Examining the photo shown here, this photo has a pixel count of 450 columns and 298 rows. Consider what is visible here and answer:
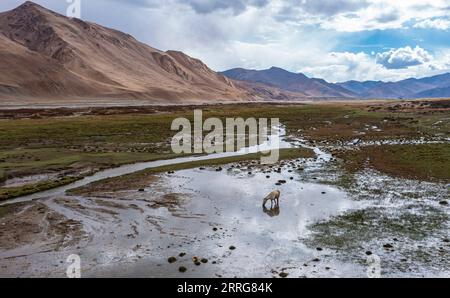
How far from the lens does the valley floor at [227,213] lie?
17531 millimetres

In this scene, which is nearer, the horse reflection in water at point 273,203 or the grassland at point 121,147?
the horse reflection in water at point 273,203

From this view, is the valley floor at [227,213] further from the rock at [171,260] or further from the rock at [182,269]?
the rock at [182,269]

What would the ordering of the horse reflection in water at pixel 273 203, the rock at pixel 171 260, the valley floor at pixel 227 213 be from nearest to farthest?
1. the valley floor at pixel 227 213
2. the rock at pixel 171 260
3. the horse reflection in water at pixel 273 203

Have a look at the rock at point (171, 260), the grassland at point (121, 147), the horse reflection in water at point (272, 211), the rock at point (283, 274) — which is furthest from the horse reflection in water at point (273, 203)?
the grassland at point (121, 147)

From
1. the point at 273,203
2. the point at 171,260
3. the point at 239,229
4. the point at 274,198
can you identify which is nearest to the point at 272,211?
the point at 274,198

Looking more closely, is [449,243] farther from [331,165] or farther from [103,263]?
[331,165]

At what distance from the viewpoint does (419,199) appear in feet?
87.0

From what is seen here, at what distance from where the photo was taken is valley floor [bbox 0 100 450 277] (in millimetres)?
17531

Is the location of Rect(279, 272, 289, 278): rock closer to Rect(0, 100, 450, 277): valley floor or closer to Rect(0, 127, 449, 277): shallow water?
Rect(0, 100, 450, 277): valley floor

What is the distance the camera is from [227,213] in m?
24.8

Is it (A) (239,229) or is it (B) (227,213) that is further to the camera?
(B) (227,213)

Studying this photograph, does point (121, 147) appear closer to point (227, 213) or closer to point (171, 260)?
point (227, 213)

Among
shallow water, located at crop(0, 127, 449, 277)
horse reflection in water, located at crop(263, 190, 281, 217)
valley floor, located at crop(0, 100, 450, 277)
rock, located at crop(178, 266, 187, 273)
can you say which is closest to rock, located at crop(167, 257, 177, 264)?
valley floor, located at crop(0, 100, 450, 277)
